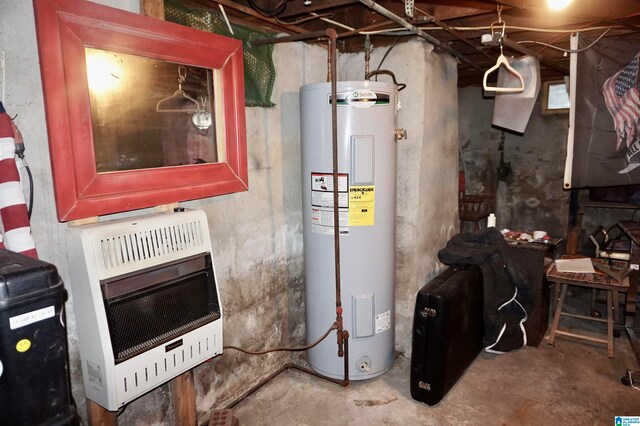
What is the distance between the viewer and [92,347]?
1.56 metres

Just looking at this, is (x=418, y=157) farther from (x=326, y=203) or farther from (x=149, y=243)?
(x=149, y=243)

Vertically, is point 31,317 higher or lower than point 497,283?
higher

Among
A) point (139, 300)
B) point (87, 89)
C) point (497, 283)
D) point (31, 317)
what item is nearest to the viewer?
point (31, 317)

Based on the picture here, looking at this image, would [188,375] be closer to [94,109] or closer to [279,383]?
[279,383]

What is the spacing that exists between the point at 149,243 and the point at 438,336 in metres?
1.65

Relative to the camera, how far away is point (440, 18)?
2.38 meters

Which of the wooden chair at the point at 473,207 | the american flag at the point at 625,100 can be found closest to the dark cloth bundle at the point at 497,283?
the american flag at the point at 625,100

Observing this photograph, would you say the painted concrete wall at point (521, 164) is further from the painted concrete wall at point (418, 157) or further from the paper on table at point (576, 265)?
the painted concrete wall at point (418, 157)

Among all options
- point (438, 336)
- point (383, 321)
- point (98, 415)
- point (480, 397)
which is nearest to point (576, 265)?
point (480, 397)

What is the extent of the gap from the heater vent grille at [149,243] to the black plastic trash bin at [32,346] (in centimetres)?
38

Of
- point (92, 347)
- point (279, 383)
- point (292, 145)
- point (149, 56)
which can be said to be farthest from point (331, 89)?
point (279, 383)

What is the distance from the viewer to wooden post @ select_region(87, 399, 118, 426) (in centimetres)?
165

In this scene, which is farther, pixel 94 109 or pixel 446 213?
pixel 446 213

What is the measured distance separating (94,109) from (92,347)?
89 cm
